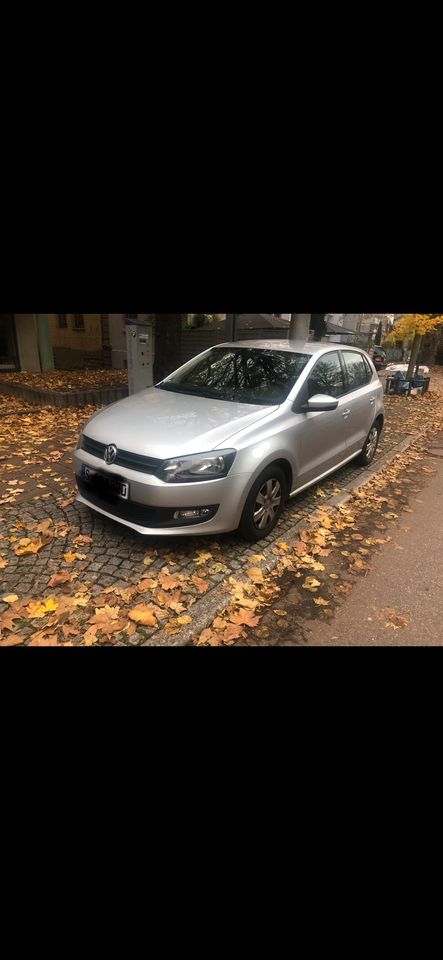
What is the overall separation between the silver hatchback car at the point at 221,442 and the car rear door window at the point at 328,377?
0.01 metres

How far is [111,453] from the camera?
340 centimetres

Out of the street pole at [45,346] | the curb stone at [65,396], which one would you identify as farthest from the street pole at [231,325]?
the street pole at [45,346]

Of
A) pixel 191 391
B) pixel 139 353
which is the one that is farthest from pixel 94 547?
pixel 139 353

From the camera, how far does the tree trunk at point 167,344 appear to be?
915 cm

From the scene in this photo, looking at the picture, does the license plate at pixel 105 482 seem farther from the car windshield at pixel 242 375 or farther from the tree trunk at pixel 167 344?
the tree trunk at pixel 167 344

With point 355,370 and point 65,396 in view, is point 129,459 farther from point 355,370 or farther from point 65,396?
point 65,396

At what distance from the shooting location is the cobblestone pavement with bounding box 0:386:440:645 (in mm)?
3090

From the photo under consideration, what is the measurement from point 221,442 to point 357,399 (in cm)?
264

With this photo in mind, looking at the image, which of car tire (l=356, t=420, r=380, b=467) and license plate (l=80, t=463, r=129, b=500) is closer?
license plate (l=80, t=463, r=129, b=500)

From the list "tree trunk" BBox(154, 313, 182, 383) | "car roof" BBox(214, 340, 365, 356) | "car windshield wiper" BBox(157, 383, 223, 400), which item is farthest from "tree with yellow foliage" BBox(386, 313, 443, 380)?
"car windshield wiper" BBox(157, 383, 223, 400)

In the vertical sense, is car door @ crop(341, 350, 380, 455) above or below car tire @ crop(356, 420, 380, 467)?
above

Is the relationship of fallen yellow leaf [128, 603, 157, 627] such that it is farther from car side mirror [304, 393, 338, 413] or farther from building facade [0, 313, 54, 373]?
building facade [0, 313, 54, 373]

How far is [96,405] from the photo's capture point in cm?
880
